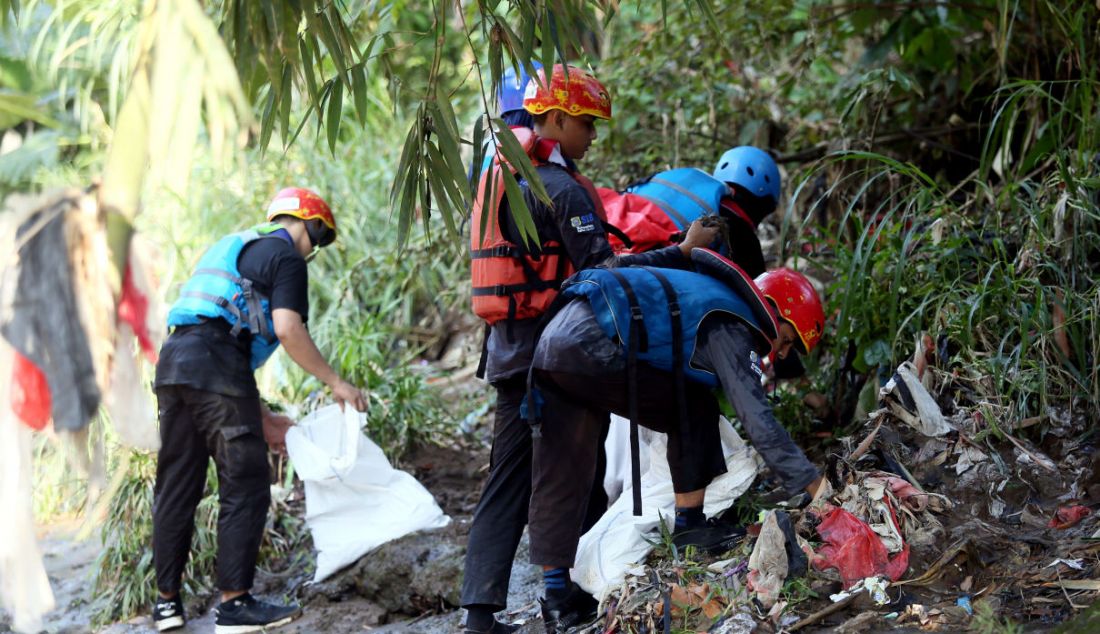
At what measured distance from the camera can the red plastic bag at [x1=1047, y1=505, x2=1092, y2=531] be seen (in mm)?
3848

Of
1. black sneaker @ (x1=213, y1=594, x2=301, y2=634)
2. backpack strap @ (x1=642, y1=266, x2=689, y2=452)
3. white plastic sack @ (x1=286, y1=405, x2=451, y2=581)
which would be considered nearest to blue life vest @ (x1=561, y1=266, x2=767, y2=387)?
backpack strap @ (x1=642, y1=266, x2=689, y2=452)

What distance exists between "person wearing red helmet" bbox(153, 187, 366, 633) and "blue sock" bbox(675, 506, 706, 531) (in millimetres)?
1706

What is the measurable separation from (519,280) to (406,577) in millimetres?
1705

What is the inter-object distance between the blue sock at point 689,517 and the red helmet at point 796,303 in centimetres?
76

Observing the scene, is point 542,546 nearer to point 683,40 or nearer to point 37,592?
point 37,592

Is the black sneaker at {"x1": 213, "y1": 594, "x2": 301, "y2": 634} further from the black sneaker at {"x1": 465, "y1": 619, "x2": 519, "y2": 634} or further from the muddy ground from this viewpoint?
the black sneaker at {"x1": 465, "y1": 619, "x2": 519, "y2": 634}

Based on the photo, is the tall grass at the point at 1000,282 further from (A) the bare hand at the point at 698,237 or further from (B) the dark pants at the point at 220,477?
(B) the dark pants at the point at 220,477

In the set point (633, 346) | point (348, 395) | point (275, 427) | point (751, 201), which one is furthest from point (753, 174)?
point (275, 427)

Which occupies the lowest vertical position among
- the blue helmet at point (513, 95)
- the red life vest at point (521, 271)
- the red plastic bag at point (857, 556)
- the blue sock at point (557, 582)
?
the blue sock at point (557, 582)

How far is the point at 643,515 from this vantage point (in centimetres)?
428

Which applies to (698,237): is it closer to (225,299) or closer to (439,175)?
(439,175)

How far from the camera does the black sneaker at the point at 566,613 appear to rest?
408 cm

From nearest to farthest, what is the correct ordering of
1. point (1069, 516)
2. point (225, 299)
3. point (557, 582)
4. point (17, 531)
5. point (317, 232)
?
1. point (17, 531)
2. point (1069, 516)
3. point (557, 582)
4. point (225, 299)
5. point (317, 232)

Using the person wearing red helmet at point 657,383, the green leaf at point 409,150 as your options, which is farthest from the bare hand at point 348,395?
the green leaf at point 409,150
